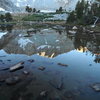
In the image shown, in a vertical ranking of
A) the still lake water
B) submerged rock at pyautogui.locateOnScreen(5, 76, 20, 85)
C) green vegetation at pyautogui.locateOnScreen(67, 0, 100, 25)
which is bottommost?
the still lake water

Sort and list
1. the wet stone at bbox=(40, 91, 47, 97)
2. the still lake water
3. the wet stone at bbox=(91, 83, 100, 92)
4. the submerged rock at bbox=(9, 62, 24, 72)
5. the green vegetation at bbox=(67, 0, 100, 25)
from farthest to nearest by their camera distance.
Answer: the green vegetation at bbox=(67, 0, 100, 25), the submerged rock at bbox=(9, 62, 24, 72), the wet stone at bbox=(91, 83, 100, 92), the still lake water, the wet stone at bbox=(40, 91, 47, 97)

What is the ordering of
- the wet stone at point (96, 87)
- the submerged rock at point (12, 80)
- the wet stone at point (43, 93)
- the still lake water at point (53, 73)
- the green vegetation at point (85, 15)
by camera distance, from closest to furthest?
the wet stone at point (43, 93) → the still lake water at point (53, 73) → the wet stone at point (96, 87) → the submerged rock at point (12, 80) → the green vegetation at point (85, 15)

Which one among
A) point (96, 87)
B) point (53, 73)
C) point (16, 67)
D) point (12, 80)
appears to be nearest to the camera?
point (96, 87)

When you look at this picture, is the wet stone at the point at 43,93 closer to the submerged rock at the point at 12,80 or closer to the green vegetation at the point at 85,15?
the submerged rock at the point at 12,80

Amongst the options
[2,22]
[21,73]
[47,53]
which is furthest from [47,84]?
[2,22]

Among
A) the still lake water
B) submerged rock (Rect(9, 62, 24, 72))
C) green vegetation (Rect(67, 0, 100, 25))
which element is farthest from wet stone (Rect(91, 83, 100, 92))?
green vegetation (Rect(67, 0, 100, 25))

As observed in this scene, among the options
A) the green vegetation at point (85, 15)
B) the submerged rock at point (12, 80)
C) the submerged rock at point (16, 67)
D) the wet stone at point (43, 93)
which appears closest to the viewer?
the wet stone at point (43, 93)

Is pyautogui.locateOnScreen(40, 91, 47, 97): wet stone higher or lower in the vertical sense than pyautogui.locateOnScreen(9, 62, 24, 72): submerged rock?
lower

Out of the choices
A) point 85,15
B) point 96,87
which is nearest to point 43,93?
point 96,87

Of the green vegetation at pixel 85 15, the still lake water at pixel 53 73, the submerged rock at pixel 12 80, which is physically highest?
the green vegetation at pixel 85 15

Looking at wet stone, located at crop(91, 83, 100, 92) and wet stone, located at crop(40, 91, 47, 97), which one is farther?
wet stone, located at crop(91, 83, 100, 92)

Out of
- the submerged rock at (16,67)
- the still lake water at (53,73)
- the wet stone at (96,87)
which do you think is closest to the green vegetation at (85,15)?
the still lake water at (53,73)

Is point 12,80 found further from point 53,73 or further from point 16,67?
point 53,73

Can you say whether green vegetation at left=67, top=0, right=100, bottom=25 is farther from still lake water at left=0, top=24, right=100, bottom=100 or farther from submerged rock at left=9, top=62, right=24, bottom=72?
submerged rock at left=9, top=62, right=24, bottom=72
